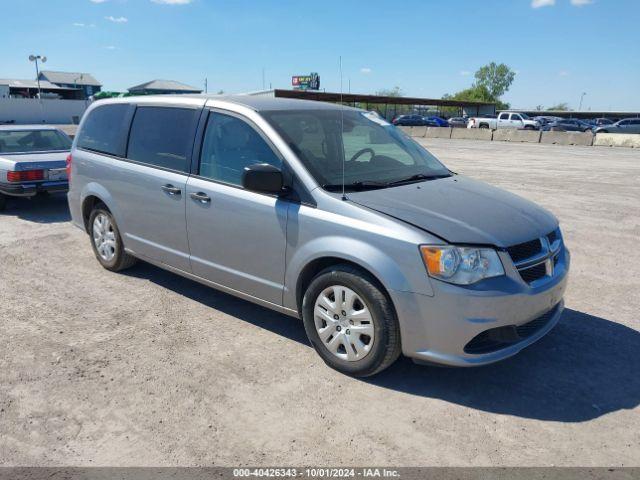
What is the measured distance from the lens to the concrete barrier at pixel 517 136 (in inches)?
1288

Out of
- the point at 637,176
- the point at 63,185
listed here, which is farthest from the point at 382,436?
the point at 637,176

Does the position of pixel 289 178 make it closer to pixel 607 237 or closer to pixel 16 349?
pixel 16 349

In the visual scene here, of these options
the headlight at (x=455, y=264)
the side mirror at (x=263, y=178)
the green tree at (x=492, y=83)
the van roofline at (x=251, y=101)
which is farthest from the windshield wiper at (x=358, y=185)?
the green tree at (x=492, y=83)

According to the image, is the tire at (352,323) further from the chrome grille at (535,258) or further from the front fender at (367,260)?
the chrome grille at (535,258)

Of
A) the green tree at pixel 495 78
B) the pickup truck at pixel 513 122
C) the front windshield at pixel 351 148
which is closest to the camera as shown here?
the front windshield at pixel 351 148

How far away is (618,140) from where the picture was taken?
29.8 metres

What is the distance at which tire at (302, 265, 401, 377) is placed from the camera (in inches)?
137

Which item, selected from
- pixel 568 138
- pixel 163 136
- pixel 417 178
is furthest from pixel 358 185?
pixel 568 138

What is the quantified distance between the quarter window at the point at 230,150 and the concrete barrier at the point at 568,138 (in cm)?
3050

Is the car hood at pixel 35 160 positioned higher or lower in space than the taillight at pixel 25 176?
higher

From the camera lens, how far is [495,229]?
3527 millimetres

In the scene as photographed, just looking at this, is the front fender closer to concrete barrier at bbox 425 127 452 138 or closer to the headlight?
the headlight

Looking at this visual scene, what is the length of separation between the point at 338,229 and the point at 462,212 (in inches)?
34.1

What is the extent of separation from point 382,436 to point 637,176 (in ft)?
48.0
